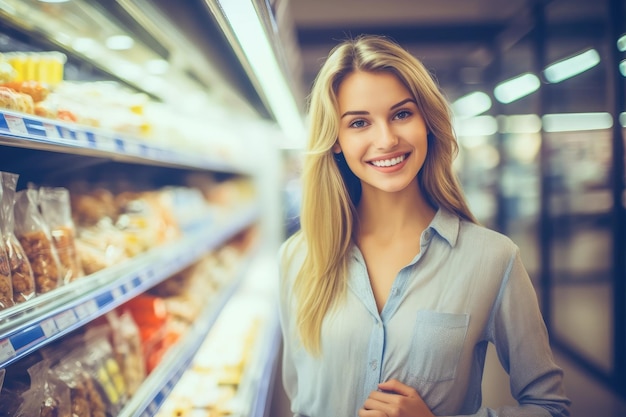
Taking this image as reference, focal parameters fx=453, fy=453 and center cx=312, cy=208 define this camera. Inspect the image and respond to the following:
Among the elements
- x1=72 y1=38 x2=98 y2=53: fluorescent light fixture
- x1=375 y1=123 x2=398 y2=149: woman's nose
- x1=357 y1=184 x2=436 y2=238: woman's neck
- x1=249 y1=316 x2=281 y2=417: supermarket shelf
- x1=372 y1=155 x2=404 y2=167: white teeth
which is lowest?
x1=249 y1=316 x2=281 y2=417: supermarket shelf

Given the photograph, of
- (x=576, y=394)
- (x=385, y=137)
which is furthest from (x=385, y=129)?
(x=576, y=394)

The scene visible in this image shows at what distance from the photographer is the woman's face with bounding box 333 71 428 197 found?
3.68 feet

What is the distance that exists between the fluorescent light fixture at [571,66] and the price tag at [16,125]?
12.7ft

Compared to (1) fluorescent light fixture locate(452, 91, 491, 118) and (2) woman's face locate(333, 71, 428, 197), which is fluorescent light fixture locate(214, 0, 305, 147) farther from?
(1) fluorescent light fixture locate(452, 91, 491, 118)

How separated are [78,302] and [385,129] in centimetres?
96

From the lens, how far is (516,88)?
5.09 m

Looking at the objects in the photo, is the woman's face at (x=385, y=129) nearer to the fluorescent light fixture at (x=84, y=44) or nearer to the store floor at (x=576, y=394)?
the store floor at (x=576, y=394)

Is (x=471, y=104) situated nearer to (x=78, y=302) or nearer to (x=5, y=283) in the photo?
(x=78, y=302)

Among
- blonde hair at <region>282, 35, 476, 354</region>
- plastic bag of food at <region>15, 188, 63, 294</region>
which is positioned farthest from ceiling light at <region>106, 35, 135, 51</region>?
blonde hair at <region>282, 35, 476, 354</region>

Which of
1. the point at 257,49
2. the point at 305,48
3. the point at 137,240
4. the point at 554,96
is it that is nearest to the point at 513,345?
the point at 257,49

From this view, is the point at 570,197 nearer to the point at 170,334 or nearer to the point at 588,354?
the point at 588,354

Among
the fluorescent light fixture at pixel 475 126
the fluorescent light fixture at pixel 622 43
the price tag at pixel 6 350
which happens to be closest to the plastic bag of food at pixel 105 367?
the price tag at pixel 6 350

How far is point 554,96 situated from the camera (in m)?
4.18

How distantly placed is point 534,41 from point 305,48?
10.3 feet
